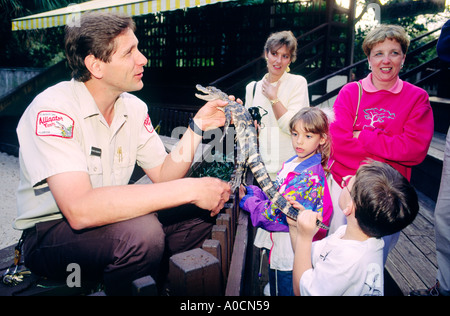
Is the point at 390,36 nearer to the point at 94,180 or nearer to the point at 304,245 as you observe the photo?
the point at 304,245

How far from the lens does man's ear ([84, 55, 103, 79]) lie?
211 centimetres

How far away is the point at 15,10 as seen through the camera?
12.2 meters

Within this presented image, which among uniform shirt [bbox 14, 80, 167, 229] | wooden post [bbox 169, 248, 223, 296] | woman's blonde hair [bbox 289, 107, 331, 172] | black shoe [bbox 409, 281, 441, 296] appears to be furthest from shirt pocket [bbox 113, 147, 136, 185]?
black shoe [bbox 409, 281, 441, 296]

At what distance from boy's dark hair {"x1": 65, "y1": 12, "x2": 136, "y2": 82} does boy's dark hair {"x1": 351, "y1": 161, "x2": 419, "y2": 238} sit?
2.00 meters

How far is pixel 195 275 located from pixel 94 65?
1.69m

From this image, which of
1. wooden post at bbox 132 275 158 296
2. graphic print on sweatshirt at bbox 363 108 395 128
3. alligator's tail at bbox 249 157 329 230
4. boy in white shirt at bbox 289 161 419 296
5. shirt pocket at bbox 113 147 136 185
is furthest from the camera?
graphic print on sweatshirt at bbox 363 108 395 128

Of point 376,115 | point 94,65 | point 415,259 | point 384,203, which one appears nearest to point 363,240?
point 384,203

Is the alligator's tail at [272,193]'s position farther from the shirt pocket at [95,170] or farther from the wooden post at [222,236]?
the shirt pocket at [95,170]

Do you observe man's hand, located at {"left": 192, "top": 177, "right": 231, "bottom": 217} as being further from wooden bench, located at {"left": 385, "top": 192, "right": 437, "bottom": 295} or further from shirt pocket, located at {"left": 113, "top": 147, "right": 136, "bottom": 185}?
wooden bench, located at {"left": 385, "top": 192, "right": 437, "bottom": 295}

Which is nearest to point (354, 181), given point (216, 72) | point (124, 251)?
point (124, 251)

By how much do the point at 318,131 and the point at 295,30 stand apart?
753 cm

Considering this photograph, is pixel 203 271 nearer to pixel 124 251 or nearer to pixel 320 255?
pixel 124 251

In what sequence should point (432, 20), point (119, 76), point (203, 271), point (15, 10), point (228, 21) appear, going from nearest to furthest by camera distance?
point (203, 271), point (119, 76), point (228, 21), point (15, 10), point (432, 20)

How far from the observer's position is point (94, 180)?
2088 mm
